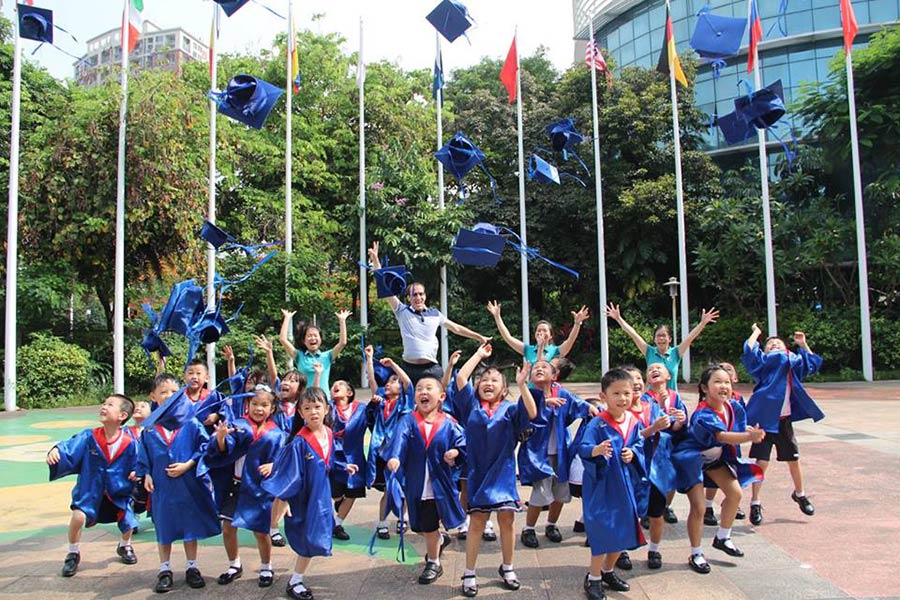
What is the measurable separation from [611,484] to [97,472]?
11.7 ft

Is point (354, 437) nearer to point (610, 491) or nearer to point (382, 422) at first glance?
point (382, 422)

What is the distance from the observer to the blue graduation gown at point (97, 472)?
16.2 feet

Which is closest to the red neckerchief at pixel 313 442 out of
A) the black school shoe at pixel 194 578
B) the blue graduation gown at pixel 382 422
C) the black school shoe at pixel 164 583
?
the blue graduation gown at pixel 382 422

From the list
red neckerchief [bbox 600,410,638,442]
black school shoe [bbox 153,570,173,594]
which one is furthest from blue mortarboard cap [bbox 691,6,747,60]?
black school shoe [bbox 153,570,173,594]

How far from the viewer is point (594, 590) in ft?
13.5

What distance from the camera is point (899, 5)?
27.2 meters

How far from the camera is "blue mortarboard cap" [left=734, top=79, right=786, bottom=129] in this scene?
11.0m

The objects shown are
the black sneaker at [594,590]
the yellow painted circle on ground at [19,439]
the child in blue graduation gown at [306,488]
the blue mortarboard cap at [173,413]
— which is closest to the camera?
the black sneaker at [594,590]

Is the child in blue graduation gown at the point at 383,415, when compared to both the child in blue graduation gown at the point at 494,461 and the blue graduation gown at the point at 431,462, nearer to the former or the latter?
the blue graduation gown at the point at 431,462

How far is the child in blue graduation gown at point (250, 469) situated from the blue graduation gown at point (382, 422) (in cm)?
103

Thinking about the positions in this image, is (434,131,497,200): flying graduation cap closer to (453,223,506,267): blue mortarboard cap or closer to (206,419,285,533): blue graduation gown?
(453,223,506,267): blue mortarboard cap

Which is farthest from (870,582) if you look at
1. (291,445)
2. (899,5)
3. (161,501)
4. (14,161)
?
(899,5)

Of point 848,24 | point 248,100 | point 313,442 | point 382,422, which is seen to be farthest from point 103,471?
point 848,24

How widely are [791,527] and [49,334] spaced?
675 inches
